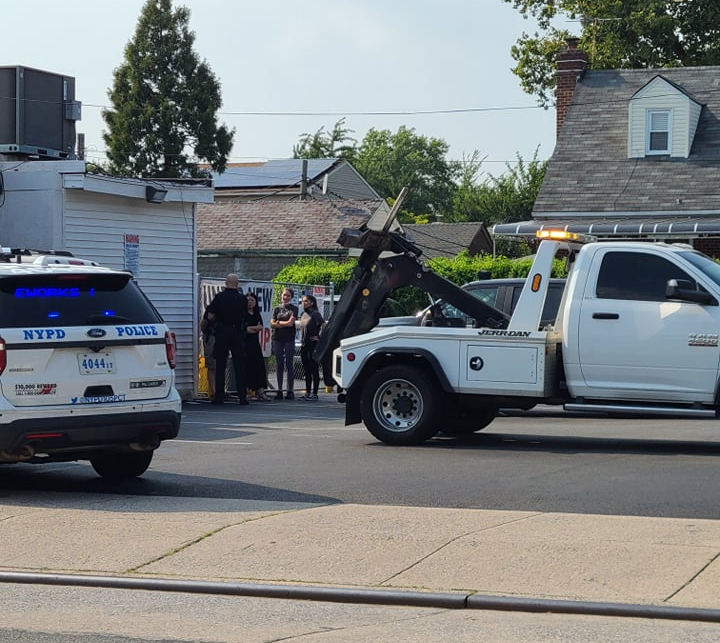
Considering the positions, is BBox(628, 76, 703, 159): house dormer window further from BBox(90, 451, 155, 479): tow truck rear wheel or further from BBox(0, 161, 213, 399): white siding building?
BBox(90, 451, 155, 479): tow truck rear wheel

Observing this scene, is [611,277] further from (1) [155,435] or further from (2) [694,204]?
(2) [694,204]

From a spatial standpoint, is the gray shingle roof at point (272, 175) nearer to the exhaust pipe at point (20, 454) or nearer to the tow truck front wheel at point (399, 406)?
the tow truck front wheel at point (399, 406)

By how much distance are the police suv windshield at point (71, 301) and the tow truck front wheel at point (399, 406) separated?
12.1 feet

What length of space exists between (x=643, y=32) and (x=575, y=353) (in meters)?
30.4

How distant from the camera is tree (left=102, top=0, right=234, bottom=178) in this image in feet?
164

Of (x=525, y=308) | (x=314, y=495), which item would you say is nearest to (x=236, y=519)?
(x=314, y=495)

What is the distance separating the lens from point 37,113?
20.9 meters

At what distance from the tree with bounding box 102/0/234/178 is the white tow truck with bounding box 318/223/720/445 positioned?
120 ft

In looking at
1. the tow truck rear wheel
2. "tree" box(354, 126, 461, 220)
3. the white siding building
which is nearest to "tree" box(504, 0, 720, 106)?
the white siding building

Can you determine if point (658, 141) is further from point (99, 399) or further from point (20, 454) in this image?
point (20, 454)

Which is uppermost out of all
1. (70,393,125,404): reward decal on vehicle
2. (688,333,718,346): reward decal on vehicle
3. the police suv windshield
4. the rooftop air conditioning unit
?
the rooftop air conditioning unit

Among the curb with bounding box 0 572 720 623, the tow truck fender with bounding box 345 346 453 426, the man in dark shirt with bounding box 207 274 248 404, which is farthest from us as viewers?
the man in dark shirt with bounding box 207 274 248 404

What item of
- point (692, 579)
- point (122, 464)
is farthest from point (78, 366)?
point (692, 579)

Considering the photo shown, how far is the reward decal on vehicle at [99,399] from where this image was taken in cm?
1086
